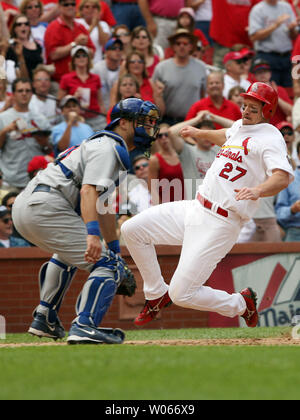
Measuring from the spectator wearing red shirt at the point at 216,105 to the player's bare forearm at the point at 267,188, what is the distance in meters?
5.32

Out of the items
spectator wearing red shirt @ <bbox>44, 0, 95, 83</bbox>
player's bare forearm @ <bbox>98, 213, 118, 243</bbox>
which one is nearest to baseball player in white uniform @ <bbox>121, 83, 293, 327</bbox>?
player's bare forearm @ <bbox>98, 213, 118, 243</bbox>

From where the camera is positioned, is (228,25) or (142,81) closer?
(142,81)

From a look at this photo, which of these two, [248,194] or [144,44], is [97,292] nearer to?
[248,194]

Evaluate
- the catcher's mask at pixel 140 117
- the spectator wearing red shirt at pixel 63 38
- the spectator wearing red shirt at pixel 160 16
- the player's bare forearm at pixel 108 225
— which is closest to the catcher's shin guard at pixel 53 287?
the player's bare forearm at pixel 108 225

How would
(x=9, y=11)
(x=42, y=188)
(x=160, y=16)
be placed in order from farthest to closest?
1. (x=160, y=16)
2. (x=9, y=11)
3. (x=42, y=188)

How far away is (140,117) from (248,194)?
1196 millimetres

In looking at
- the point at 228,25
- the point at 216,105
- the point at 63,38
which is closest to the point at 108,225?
the point at 216,105

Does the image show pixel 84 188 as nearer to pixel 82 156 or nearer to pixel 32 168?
pixel 82 156

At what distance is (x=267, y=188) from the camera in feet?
21.7

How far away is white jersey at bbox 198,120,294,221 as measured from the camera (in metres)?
7.05

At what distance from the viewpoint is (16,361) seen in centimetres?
571

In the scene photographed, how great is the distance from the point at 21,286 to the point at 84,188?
4.28 m

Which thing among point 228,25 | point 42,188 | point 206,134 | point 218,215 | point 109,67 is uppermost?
point 228,25
